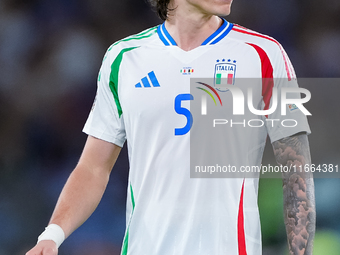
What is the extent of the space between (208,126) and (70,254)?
102 inches

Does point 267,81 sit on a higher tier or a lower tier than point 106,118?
higher

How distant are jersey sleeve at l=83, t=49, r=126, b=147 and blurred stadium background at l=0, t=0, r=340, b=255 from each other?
6.87 ft

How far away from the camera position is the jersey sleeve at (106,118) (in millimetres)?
2113

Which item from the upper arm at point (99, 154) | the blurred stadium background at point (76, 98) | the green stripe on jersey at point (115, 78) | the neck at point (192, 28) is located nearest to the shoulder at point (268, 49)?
the neck at point (192, 28)

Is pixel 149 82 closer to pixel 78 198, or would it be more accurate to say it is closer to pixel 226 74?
pixel 226 74

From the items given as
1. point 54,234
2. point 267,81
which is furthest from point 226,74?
point 54,234

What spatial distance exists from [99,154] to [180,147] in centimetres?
40

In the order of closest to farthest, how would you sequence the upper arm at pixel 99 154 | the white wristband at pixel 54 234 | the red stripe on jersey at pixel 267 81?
the white wristband at pixel 54 234
the red stripe on jersey at pixel 267 81
the upper arm at pixel 99 154

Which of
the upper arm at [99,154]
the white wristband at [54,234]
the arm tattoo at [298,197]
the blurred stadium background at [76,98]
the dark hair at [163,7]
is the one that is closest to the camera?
the white wristband at [54,234]

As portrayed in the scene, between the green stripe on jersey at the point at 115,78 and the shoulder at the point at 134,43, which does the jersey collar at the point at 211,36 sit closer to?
the shoulder at the point at 134,43

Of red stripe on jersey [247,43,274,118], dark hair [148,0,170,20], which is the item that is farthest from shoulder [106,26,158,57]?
red stripe on jersey [247,43,274,118]

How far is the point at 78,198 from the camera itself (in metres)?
1.97

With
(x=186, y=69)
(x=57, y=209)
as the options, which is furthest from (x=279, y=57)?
(x=57, y=209)

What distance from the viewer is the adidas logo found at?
2.02 meters
